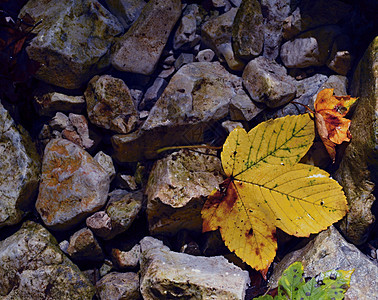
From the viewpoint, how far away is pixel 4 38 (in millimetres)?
2189

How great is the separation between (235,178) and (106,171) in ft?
3.64

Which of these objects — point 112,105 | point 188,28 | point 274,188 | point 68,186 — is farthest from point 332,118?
point 68,186

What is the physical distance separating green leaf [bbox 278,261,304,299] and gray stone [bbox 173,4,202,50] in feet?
5.76

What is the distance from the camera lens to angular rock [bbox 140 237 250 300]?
1.97m

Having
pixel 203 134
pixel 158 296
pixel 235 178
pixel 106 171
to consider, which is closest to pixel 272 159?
pixel 235 178

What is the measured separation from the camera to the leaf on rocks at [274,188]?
189 cm

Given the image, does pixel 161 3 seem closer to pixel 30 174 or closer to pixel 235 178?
pixel 235 178

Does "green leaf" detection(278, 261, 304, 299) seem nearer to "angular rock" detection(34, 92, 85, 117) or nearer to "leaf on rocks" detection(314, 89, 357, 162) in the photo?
"leaf on rocks" detection(314, 89, 357, 162)

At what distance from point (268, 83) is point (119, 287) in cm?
185

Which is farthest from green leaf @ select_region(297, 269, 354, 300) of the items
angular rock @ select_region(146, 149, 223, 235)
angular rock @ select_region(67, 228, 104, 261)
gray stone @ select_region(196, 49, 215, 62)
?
gray stone @ select_region(196, 49, 215, 62)

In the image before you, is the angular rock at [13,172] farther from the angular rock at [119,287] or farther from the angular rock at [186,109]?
the angular rock at [119,287]

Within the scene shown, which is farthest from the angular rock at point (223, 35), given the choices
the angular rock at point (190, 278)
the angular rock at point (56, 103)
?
the angular rock at point (190, 278)

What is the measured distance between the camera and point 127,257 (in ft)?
8.03

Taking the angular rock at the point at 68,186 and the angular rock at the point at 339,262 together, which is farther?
the angular rock at the point at 68,186
